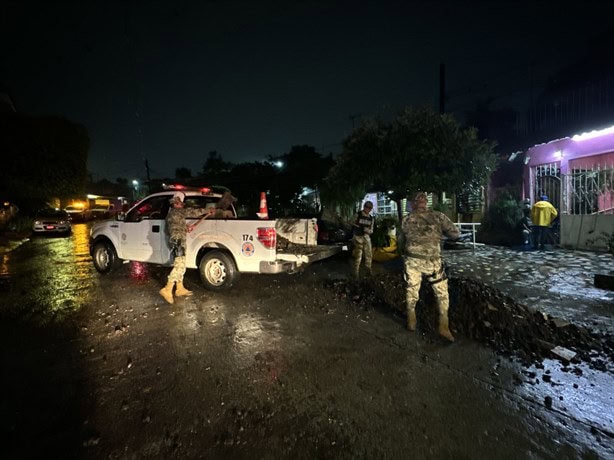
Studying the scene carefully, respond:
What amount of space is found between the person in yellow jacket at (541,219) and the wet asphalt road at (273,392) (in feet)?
27.8

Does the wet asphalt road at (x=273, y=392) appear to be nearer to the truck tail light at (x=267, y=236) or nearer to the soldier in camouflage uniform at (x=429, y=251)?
the soldier in camouflage uniform at (x=429, y=251)

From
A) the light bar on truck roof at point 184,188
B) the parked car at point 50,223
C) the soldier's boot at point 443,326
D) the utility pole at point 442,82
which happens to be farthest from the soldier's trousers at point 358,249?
the parked car at point 50,223

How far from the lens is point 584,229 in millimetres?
10906

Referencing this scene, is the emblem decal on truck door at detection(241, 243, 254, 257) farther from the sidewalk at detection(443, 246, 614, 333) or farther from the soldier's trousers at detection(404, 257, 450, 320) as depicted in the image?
the sidewalk at detection(443, 246, 614, 333)

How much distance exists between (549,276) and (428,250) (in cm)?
486

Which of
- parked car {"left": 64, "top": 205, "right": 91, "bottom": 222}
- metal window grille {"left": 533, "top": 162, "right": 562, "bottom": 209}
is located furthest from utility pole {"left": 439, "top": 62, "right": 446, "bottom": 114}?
parked car {"left": 64, "top": 205, "right": 91, "bottom": 222}

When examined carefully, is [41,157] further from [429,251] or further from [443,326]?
[443,326]

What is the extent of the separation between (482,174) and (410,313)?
4951mm

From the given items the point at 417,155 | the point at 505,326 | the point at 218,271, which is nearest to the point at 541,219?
the point at 417,155

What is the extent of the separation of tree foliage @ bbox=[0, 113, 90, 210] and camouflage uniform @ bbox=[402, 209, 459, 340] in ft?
83.9

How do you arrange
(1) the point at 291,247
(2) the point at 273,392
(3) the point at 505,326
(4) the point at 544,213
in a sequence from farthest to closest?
(4) the point at 544,213 → (1) the point at 291,247 → (3) the point at 505,326 → (2) the point at 273,392

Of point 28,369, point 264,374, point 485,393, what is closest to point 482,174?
point 485,393

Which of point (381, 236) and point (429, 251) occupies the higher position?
point (429, 251)

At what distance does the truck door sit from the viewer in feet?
23.8
